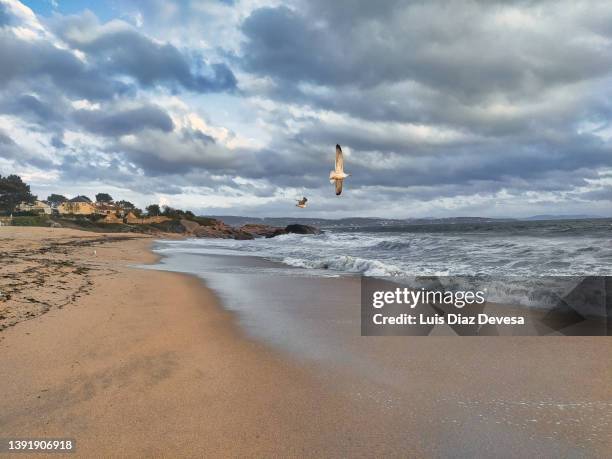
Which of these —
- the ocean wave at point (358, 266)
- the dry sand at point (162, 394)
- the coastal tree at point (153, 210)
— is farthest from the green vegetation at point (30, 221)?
the dry sand at point (162, 394)

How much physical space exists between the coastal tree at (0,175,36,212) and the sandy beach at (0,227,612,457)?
9350 cm

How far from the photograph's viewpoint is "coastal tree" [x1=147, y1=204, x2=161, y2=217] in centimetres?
7925

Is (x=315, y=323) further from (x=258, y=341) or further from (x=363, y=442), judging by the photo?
(x=363, y=442)

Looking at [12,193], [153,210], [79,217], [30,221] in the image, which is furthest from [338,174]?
[12,193]

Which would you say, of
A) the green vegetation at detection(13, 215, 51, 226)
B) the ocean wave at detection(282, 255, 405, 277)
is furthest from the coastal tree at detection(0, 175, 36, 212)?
the ocean wave at detection(282, 255, 405, 277)

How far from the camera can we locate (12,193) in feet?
266

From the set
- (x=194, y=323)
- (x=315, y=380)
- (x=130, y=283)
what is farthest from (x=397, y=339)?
(x=130, y=283)

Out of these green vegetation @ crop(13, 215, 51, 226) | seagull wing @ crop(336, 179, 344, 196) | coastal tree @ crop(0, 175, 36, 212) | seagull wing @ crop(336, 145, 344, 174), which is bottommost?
green vegetation @ crop(13, 215, 51, 226)

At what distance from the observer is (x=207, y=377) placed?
4.14m

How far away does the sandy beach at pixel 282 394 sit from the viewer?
2.93m

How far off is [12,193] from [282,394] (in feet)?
329

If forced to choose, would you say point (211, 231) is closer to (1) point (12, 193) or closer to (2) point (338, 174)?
(1) point (12, 193)

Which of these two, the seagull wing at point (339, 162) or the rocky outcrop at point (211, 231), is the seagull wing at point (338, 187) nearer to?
the seagull wing at point (339, 162)

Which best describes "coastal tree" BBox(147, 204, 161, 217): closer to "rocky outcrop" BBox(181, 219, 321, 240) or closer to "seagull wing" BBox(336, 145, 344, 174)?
"rocky outcrop" BBox(181, 219, 321, 240)
